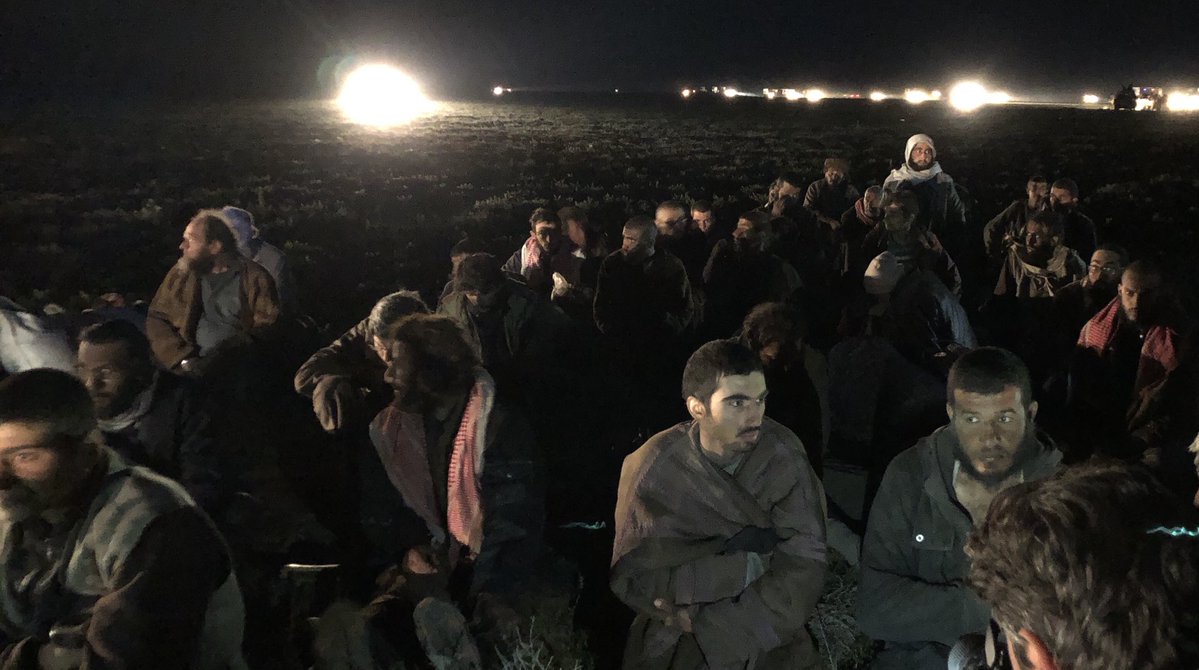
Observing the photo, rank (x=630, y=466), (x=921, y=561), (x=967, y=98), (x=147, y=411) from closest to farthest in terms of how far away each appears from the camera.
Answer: (x=921, y=561) < (x=630, y=466) < (x=147, y=411) < (x=967, y=98)

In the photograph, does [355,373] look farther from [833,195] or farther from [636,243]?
[833,195]

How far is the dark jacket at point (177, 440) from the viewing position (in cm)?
409

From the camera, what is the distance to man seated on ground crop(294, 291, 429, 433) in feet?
15.1

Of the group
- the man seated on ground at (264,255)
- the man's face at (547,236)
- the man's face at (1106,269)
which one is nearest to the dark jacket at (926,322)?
the man's face at (1106,269)

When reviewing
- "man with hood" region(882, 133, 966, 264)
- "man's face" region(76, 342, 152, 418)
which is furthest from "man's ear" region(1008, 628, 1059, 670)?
"man with hood" region(882, 133, 966, 264)

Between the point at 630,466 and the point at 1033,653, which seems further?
the point at 630,466

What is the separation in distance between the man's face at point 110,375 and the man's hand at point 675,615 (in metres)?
2.49

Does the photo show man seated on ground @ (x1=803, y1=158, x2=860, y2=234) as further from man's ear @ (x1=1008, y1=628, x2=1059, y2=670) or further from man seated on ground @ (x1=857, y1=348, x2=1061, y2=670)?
man's ear @ (x1=1008, y1=628, x2=1059, y2=670)

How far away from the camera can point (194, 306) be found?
5.90m

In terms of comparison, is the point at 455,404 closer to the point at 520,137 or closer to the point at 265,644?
the point at 265,644

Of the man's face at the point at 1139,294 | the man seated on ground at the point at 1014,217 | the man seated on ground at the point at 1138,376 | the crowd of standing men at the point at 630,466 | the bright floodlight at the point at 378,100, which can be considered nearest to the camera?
the crowd of standing men at the point at 630,466

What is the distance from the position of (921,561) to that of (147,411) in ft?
10.6

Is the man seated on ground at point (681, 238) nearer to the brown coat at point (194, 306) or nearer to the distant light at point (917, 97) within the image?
the brown coat at point (194, 306)

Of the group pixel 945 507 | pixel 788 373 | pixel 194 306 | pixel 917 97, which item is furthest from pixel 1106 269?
pixel 917 97
